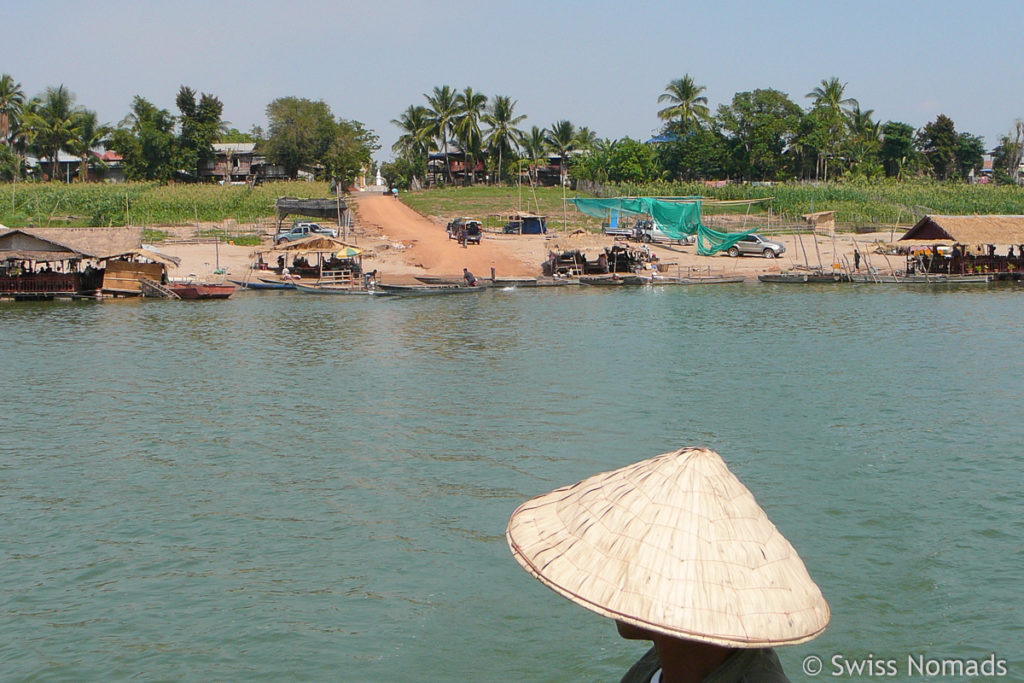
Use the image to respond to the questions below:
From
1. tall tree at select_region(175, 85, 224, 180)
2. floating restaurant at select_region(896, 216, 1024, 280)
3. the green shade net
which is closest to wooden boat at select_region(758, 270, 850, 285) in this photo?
floating restaurant at select_region(896, 216, 1024, 280)

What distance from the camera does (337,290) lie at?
1347 inches

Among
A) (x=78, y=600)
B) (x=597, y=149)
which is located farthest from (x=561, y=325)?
(x=597, y=149)

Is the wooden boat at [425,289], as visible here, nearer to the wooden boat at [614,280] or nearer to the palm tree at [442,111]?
the wooden boat at [614,280]

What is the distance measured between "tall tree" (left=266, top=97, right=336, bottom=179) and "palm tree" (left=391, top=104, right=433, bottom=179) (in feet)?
21.8

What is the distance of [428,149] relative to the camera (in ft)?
253

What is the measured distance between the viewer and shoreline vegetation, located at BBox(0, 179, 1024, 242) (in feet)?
159

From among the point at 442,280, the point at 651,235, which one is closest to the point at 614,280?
the point at 442,280

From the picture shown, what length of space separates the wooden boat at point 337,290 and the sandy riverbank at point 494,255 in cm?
299

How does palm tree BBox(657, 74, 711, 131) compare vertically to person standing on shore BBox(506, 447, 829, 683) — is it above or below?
above

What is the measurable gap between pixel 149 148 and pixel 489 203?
2584cm

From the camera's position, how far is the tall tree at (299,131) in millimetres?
71188

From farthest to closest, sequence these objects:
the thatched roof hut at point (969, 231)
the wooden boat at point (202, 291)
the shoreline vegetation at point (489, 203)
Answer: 1. the shoreline vegetation at point (489, 203)
2. the thatched roof hut at point (969, 231)
3. the wooden boat at point (202, 291)

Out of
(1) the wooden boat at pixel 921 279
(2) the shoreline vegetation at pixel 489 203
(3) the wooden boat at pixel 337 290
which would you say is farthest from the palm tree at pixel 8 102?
(1) the wooden boat at pixel 921 279

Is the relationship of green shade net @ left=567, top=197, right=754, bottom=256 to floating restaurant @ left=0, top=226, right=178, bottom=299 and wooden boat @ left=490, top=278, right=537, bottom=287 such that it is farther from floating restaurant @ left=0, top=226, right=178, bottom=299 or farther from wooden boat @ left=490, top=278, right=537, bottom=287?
floating restaurant @ left=0, top=226, right=178, bottom=299
